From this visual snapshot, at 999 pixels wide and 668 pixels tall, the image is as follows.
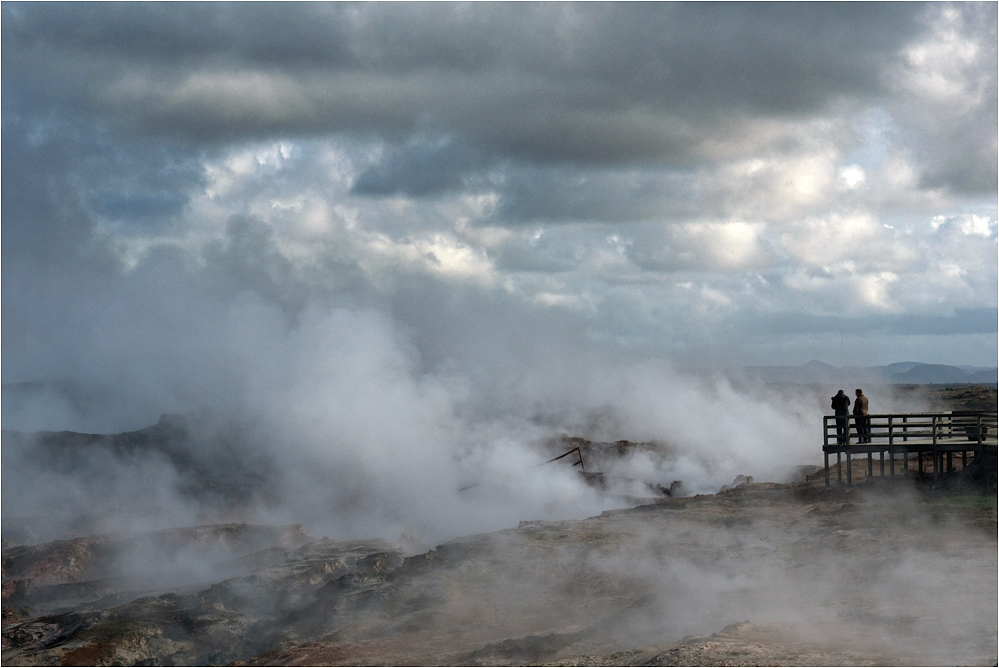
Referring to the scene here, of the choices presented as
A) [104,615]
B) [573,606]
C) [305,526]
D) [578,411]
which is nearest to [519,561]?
[573,606]

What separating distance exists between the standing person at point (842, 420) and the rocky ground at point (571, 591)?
1.14m

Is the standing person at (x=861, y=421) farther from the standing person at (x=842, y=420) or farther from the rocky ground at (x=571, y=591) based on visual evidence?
the rocky ground at (x=571, y=591)

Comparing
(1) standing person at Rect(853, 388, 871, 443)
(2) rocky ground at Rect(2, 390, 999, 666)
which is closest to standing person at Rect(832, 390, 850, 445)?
(1) standing person at Rect(853, 388, 871, 443)

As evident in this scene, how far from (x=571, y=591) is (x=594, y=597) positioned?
60cm

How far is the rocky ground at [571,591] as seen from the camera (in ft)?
40.7

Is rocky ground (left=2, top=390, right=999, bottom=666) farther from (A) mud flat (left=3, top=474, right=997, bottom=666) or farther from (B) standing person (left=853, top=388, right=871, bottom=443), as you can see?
(B) standing person (left=853, top=388, right=871, bottom=443)

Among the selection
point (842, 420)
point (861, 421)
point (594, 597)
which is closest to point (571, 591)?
point (594, 597)

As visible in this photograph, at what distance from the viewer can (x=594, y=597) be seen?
15.7 m

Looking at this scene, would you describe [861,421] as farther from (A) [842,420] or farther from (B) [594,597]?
(B) [594,597]

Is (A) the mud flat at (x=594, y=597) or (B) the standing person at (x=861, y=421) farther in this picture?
(B) the standing person at (x=861, y=421)

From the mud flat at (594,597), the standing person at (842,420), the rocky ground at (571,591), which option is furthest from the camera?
the standing person at (842,420)

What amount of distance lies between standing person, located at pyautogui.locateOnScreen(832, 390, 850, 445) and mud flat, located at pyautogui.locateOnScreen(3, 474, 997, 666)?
116 cm

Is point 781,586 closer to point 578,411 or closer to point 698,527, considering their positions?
point 698,527

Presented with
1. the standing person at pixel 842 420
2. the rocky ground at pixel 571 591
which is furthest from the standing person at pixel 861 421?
the rocky ground at pixel 571 591
